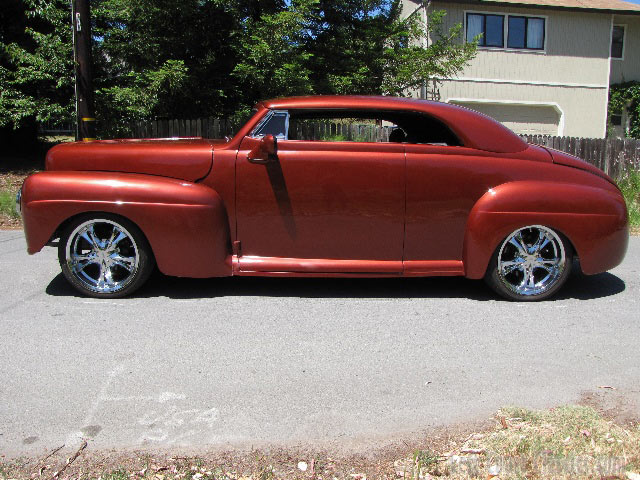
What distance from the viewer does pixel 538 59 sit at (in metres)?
20.8

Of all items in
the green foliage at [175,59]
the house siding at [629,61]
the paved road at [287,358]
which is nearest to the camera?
the paved road at [287,358]

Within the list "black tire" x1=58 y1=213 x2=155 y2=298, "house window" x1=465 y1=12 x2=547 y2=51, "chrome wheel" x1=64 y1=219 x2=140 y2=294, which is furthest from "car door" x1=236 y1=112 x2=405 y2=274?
"house window" x1=465 y1=12 x2=547 y2=51

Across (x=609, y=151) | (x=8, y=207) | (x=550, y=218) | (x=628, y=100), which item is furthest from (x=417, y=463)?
(x=628, y=100)

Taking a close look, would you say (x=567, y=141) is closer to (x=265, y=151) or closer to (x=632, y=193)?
(x=632, y=193)

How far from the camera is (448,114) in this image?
5.05 meters

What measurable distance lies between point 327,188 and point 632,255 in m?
4.50

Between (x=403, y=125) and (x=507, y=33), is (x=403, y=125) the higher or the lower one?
the lower one

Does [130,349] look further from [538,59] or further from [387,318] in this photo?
[538,59]

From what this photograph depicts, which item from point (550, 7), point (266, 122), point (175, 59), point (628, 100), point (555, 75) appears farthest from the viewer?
point (628, 100)

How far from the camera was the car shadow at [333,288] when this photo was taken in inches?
206

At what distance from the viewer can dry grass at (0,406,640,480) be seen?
8.56 ft

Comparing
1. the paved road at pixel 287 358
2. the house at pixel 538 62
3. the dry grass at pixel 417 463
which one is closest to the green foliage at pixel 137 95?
the paved road at pixel 287 358

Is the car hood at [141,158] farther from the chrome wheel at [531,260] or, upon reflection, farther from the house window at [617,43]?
the house window at [617,43]

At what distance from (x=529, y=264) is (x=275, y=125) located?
249 cm
